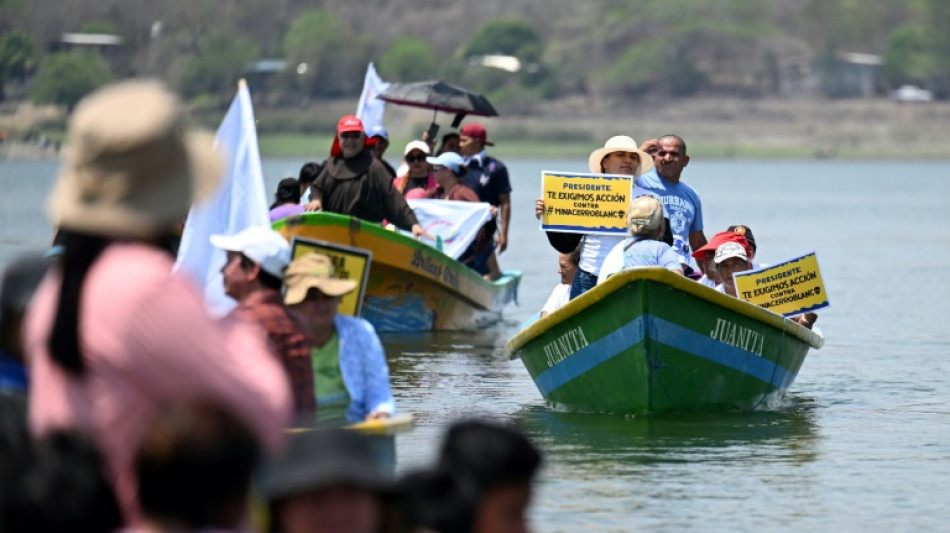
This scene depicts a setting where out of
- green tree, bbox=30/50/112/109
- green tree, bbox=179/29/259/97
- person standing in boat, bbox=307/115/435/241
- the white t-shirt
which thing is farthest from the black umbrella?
green tree, bbox=30/50/112/109

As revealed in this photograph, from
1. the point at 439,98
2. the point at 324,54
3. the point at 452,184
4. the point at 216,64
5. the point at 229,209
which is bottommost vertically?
the point at 229,209

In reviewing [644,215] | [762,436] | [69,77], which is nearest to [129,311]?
[644,215]

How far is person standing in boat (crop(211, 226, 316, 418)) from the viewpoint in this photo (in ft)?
20.9

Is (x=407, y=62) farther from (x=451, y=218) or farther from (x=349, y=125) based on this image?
(x=349, y=125)

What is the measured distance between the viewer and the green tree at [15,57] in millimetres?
68750

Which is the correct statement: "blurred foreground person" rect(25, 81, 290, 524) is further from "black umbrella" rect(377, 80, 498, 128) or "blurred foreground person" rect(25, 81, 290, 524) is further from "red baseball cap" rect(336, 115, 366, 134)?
"black umbrella" rect(377, 80, 498, 128)

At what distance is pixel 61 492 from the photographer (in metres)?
3.97

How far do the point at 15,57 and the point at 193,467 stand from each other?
221ft

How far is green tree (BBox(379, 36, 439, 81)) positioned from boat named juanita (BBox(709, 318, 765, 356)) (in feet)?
415

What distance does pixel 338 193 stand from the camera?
51.4ft

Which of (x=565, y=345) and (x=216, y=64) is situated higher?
(x=216, y=64)

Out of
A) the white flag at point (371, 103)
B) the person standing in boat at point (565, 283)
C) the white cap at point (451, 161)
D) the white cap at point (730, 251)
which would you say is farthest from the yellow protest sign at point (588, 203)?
the white flag at point (371, 103)

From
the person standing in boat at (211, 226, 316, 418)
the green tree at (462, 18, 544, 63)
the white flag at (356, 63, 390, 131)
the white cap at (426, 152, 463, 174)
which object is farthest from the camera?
the green tree at (462, 18, 544, 63)

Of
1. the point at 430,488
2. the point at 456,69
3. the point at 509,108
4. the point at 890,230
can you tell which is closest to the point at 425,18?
the point at 456,69
